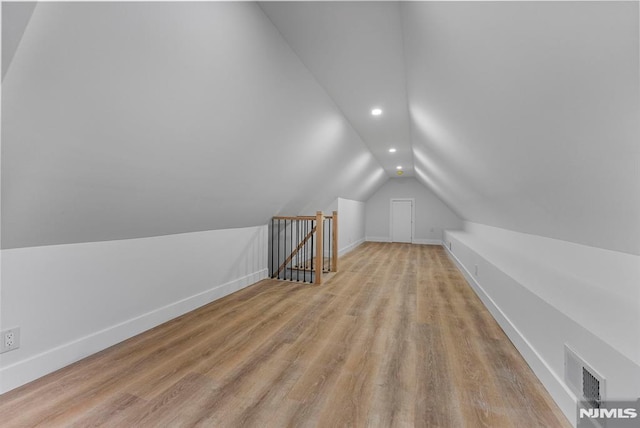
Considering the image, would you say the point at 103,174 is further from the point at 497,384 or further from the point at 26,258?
the point at 497,384

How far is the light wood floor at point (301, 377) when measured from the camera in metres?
1.40

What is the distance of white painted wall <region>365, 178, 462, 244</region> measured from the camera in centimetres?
899

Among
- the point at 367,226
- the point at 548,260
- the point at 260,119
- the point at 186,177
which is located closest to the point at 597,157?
the point at 548,260

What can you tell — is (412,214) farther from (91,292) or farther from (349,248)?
(91,292)

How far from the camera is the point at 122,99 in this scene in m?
1.45

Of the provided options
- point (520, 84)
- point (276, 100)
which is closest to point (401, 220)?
point (276, 100)

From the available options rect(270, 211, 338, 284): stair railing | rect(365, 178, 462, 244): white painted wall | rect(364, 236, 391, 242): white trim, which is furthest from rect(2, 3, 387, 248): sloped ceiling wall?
rect(364, 236, 391, 242): white trim

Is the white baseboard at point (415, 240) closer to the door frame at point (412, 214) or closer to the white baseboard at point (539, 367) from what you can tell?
the door frame at point (412, 214)

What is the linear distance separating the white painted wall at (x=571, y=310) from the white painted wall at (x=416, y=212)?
645 cm

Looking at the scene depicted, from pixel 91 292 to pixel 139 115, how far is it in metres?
1.44

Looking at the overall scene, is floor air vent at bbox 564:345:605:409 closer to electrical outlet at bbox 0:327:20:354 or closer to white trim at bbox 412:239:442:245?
electrical outlet at bbox 0:327:20:354

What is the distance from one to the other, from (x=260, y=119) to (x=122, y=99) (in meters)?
1.16

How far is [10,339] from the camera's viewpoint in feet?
5.27

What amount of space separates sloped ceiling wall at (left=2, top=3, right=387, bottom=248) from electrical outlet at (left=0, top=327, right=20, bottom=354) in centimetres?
54
